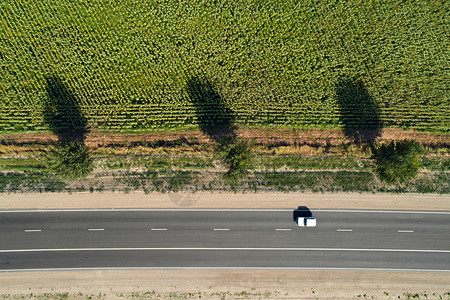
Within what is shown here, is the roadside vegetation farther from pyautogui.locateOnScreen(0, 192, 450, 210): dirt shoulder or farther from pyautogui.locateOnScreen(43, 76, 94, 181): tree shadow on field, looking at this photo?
pyautogui.locateOnScreen(43, 76, 94, 181): tree shadow on field

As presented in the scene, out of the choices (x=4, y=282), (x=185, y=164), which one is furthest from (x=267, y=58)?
(x=4, y=282)

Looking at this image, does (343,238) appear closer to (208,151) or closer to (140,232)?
(208,151)

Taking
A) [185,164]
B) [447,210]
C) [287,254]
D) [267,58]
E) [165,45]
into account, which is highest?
[165,45]

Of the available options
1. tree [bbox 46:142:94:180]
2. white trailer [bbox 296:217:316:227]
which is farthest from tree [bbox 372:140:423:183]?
tree [bbox 46:142:94:180]

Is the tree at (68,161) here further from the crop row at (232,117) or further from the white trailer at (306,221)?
the white trailer at (306,221)

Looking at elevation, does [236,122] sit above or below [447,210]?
above

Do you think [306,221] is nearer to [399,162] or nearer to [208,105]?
[399,162]
